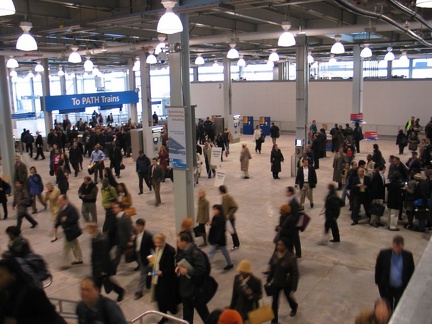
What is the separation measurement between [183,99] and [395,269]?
6192 mm

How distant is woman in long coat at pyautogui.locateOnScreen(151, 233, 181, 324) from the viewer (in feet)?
21.2

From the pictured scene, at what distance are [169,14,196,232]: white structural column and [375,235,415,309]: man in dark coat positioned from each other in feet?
18.2

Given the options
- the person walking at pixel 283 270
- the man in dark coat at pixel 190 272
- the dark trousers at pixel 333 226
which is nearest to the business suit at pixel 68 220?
the man in dark coat at pixel 190 272

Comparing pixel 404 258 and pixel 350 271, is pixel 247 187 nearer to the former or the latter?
pixel 350 271

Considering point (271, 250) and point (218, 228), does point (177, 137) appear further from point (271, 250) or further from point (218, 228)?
point (271, 250)

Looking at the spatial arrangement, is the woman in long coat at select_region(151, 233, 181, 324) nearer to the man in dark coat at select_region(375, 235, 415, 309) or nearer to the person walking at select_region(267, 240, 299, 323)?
the person walking at select_region(267, 240, 299, 323)

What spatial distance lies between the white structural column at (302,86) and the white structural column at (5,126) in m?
10.3

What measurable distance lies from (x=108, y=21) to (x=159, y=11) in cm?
179

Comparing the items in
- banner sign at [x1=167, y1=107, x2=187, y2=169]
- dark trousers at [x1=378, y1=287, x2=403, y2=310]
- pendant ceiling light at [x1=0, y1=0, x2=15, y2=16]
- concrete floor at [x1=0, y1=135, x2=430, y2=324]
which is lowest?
concrete floor at [x1=0, y1=135, x2=430, y2=324]

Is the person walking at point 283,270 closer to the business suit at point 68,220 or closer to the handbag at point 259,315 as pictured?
the handbag at point 259,315

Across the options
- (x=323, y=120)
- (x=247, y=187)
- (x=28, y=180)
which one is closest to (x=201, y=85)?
(x=323, y=120)

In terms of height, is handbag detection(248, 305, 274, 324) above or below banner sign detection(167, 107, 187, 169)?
below

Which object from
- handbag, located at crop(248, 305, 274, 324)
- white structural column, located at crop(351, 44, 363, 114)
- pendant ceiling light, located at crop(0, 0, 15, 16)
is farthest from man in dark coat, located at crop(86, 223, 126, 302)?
white structural column, located at crop(351, 44, 363, 114)

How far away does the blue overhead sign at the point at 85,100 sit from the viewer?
1969cm
